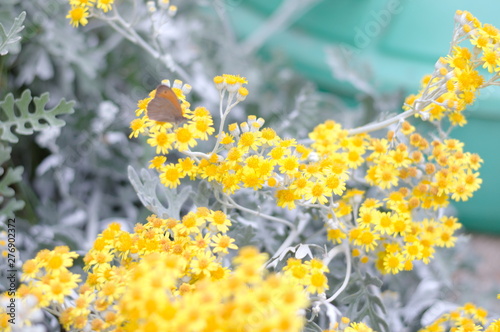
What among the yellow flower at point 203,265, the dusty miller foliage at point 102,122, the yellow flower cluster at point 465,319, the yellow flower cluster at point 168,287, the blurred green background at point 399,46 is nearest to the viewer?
the yellow flower cluster at point 168,287

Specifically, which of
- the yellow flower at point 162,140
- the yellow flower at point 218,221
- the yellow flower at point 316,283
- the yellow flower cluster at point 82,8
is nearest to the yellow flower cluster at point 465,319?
the yellow flower at point 316,283

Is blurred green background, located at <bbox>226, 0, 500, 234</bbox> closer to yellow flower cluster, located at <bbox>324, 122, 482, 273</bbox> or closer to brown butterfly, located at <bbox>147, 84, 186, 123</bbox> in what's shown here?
yellow flower cluster, located at <bbox>324, 122, 482, 273</bbox>

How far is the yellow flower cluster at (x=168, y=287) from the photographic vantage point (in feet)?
1.62

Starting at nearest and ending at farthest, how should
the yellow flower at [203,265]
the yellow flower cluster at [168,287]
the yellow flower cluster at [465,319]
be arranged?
the yellow flower cluster at [168,287] → the yellow flower at [203,265] → the yellow flower cluster at [465,319]

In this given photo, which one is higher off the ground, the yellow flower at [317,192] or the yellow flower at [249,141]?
the yellow flower at [249,141]

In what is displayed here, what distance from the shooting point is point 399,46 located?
157cm

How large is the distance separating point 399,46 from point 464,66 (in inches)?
33.8

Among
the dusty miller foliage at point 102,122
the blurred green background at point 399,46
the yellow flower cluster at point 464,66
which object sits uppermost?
the yellow flower cluster at point 464,66

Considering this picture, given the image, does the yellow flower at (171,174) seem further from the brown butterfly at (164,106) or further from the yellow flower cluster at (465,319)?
the yellow flower cluster at (465,319)

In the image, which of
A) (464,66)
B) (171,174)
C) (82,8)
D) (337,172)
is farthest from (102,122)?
(464,66)

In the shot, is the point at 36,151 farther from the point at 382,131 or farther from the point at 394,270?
the point at 394,270

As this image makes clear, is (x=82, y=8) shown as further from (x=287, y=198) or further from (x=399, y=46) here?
(x=399, y=46)

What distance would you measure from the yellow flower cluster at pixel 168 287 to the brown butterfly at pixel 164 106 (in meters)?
0.13

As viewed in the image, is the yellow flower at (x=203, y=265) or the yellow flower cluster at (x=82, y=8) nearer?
the yellow flower at (x=203, y=265)
